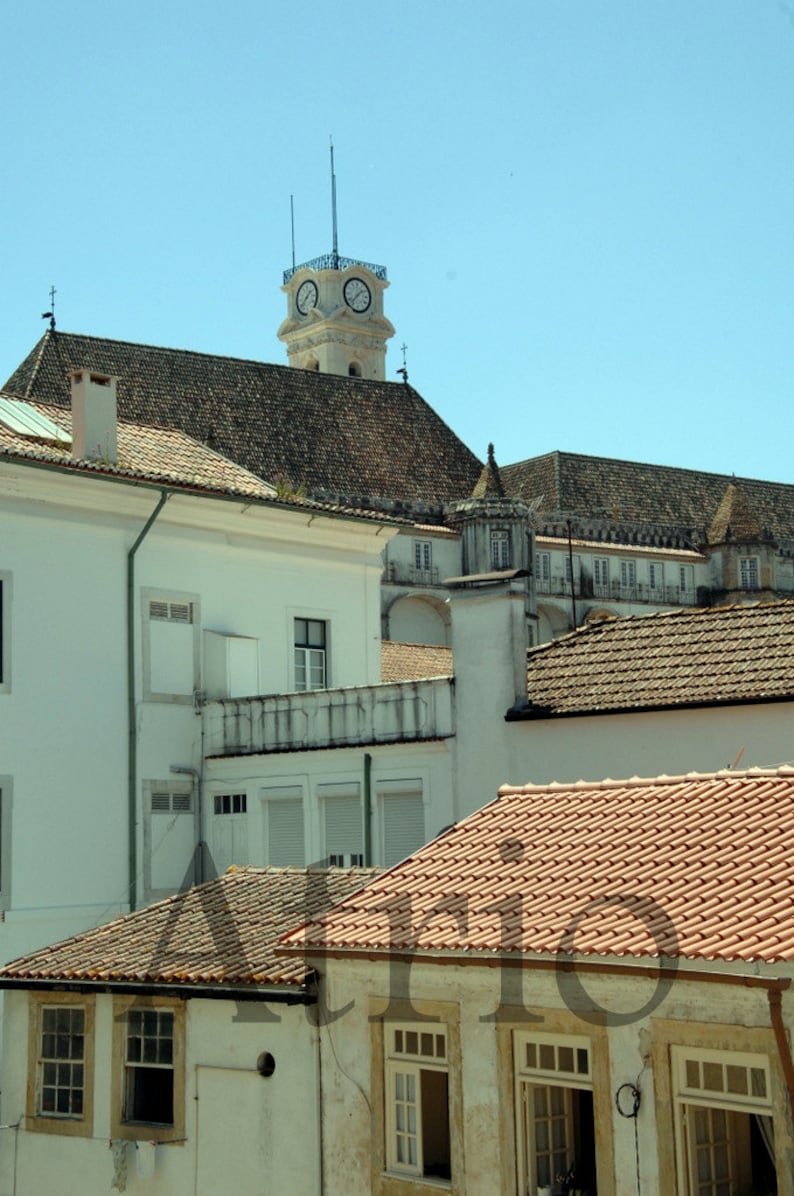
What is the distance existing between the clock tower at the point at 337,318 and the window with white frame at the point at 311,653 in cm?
7990

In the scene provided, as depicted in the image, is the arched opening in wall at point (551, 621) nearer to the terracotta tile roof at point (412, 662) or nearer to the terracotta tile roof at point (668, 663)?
the terracotta tile roof at point (412, 662)

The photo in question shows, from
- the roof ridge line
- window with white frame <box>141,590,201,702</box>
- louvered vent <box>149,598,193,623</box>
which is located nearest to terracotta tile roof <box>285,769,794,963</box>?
the roof ridge line

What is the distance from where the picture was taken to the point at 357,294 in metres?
115

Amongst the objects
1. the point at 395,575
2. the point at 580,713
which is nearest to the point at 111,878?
the point at 580,713

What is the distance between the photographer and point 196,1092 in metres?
16.2

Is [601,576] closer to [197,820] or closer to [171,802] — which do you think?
[197,820]

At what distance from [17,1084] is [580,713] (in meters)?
8.86

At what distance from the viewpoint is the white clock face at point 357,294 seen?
114062mm

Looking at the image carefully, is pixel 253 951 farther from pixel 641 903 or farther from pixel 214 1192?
pixel 641 903

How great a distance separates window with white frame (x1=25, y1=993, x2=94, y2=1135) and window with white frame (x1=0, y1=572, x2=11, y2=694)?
10.0 meters

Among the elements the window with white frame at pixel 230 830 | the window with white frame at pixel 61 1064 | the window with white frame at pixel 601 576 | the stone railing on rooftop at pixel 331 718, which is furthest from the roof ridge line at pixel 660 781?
the window with white frame at pixel 601 576

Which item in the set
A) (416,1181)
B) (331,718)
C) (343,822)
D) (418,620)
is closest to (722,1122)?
(416,1181)

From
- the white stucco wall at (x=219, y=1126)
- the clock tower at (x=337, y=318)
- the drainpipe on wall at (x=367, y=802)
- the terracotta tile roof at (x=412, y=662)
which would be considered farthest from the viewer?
the clock tower at (x=337, y=318)

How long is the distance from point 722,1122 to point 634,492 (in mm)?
81860
